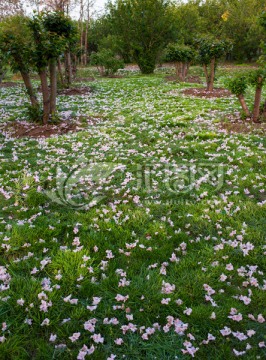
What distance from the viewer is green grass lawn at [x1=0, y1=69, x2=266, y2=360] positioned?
2883 mm

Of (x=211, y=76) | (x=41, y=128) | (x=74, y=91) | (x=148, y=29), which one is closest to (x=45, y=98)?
(x=41, y=128)

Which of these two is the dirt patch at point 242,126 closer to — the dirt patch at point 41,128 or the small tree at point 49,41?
the dirt patch at point 41,128

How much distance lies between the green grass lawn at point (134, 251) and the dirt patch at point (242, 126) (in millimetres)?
898

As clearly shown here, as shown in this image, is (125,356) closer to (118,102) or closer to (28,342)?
(28,342)

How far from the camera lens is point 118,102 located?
16000 mm

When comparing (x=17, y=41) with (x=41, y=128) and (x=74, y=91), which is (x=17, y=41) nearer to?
(x=41, y=128)

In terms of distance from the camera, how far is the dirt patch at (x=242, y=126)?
9445 mm

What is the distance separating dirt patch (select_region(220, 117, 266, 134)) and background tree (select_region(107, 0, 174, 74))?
24.1 meters

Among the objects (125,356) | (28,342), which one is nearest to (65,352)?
(28,342)

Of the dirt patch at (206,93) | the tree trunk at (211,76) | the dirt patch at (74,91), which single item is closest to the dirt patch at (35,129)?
the dirt patch at (74,91)

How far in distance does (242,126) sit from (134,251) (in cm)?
754

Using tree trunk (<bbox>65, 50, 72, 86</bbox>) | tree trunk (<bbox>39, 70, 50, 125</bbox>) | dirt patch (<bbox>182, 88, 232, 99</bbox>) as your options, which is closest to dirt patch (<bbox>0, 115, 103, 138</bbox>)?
tree trunk (<bbox>39, 70, 50, 125</bbox>)

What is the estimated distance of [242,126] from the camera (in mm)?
9867

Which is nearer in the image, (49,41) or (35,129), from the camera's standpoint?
(49,41)
